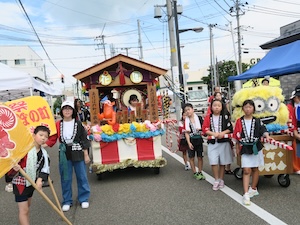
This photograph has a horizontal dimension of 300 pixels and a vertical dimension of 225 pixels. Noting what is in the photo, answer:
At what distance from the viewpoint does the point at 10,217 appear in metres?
4.43

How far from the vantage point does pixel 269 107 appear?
5016mm

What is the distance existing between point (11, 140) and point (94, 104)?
317 cm

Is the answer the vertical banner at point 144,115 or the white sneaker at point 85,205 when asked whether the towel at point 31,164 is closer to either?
the white sneaker at point 85,205

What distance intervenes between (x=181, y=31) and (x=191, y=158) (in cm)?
1038

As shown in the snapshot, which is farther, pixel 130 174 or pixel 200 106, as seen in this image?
pixel 200 106

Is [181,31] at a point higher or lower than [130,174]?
higher

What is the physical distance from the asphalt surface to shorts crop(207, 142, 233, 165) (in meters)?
0.47

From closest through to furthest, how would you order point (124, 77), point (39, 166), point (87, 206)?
point (39, 166) → point (87, 206) → point (124, 77)

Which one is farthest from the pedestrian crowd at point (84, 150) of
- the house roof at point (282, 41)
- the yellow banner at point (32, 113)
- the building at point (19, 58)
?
the building at point (19, 58)

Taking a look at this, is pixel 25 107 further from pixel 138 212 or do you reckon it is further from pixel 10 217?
pixel 138 212

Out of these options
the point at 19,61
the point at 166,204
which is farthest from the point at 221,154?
the point at 19,61

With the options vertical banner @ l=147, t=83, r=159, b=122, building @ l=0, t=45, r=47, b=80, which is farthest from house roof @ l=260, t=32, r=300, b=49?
building @ l=0, t=45, r=47, b=80

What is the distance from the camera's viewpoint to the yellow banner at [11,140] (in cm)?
304

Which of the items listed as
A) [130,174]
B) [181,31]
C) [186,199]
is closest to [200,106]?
[181,31]
